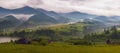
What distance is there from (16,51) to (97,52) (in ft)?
66.5

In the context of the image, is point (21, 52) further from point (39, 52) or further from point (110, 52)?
point (110, 52)

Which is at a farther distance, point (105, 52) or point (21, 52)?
point (105, 52)

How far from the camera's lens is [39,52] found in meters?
63.4

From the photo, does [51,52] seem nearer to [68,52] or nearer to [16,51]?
[68,52]

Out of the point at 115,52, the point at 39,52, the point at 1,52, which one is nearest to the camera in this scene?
the point at 1,52

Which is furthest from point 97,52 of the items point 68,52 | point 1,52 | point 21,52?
point 1,52

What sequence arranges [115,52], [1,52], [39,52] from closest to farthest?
[1,52] < [39,52] < [115,52]

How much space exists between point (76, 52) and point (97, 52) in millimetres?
5709

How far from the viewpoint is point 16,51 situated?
62.4 meters

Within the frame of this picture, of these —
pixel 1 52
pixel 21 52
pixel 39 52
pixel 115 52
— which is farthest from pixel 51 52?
pixel 115 52

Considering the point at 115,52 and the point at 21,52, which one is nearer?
the point at 21,52

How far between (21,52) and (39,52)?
16.5 ft

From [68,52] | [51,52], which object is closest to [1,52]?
[51,52]

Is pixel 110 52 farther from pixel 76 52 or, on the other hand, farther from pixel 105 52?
pixel 76 52
